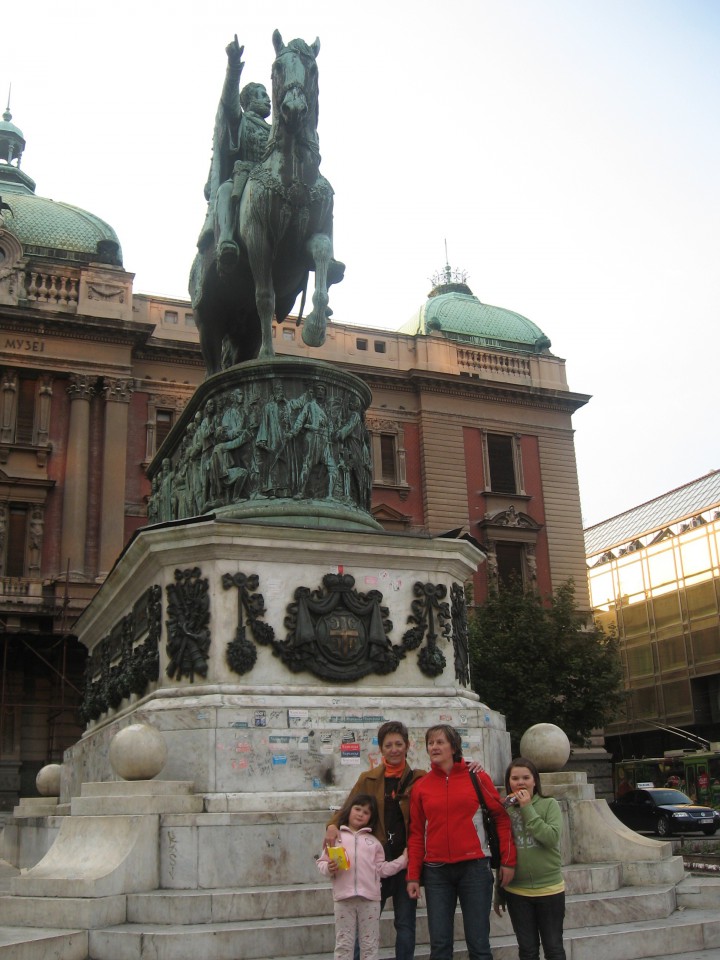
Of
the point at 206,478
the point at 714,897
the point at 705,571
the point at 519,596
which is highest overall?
the point at 705,571

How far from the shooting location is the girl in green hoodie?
18.7 feet

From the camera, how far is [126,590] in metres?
10.6

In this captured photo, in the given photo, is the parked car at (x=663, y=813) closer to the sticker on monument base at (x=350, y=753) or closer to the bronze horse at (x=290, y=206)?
the bronze horse at (x=290, y=206)

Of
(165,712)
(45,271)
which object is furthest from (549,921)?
(45,271)

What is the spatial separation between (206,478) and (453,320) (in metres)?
35.9

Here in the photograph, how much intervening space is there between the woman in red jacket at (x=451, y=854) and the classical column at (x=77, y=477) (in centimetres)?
2779

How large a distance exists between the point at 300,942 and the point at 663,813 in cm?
2295

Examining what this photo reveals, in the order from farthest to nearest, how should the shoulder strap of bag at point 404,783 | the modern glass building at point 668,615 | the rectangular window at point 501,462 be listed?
the modern glass building at point 668,615, the rectangular window at point 501,462, the shoulder strap of bag at point 404,783

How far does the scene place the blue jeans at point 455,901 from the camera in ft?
18.6

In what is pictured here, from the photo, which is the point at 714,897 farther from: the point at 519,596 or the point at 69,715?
the point at 69,715

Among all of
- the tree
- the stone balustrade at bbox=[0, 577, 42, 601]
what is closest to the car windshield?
the tree

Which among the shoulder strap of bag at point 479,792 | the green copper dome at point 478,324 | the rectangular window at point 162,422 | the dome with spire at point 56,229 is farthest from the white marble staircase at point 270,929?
the green copper dome at point 478,324

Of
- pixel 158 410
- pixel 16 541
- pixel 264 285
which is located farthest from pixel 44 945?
pixel 158 410

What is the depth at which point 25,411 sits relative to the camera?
34000 millimetres
